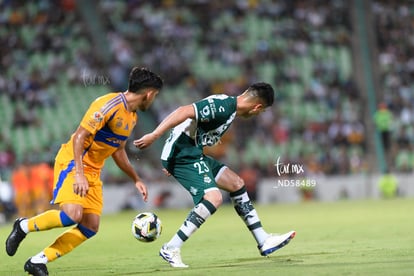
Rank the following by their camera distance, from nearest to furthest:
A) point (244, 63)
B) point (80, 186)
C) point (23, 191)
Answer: point (80, 186) → point (23, 191) → point (244, 63)

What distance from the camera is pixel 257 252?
1105 centimetres

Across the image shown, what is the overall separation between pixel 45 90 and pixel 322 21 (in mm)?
10233

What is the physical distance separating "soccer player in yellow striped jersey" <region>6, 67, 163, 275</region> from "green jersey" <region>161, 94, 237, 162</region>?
72 cm

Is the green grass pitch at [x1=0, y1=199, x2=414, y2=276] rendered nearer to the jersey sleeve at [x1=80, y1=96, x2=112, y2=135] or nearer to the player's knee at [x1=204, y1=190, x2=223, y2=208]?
the player's knee at [x1=204, y1=190, x2=223, y2=208]

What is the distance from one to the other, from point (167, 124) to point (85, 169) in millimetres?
936

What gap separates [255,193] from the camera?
25.4 metres

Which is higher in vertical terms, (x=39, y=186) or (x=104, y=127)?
(x=104, y=127)

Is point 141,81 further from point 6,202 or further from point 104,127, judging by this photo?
point 6,202

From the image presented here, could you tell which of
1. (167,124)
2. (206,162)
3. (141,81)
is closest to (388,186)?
(206,162)

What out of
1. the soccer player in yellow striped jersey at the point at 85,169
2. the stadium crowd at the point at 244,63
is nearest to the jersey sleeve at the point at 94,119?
the soccer player in yellow striped jersey at the point at 85,169

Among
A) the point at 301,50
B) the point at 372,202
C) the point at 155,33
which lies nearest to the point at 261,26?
the point at 301,50

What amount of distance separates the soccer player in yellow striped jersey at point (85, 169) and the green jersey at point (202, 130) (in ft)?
2.36

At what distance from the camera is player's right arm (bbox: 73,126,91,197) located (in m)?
8.41

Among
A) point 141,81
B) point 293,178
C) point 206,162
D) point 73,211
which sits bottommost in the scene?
point 293,178
